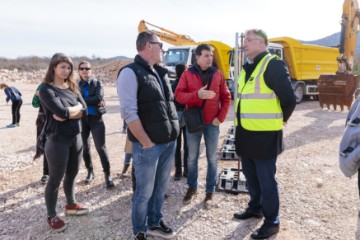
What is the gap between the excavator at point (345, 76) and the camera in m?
9.55

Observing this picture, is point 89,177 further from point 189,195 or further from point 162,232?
point 162,232

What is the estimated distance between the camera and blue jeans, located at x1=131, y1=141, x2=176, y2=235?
2520mm

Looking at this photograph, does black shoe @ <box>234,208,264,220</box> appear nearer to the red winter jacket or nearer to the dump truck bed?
the red winter jacket

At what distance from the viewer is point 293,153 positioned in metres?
5.78

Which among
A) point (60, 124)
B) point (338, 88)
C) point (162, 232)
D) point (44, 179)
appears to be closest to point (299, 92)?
point (338, 88)

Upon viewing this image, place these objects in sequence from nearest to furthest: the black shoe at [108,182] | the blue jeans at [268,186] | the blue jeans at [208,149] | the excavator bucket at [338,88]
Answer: the blue jeans at [268,186], the blue jeans at [208,149], the black shoe at [108,182], the excavator bucket at [338,88]

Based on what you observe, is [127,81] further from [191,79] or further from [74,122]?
[191,79]

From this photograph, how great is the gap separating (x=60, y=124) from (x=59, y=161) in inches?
14.5

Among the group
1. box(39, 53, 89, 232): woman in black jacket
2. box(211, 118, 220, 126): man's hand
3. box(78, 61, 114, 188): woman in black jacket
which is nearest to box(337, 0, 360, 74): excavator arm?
box(211, 118, 220, 126): man's hand

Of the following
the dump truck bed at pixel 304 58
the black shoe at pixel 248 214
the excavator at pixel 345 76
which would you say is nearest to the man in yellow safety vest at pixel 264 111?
the black shoe at pixel 248 214

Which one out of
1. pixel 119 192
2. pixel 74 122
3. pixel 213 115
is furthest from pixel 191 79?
pixel 119 192

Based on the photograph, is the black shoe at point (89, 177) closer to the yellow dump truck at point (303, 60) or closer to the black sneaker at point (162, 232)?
the black sneaker at point (162, 232)

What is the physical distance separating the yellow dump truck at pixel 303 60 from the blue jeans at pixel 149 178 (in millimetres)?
10656

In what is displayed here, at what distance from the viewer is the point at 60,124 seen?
286 centimetres
